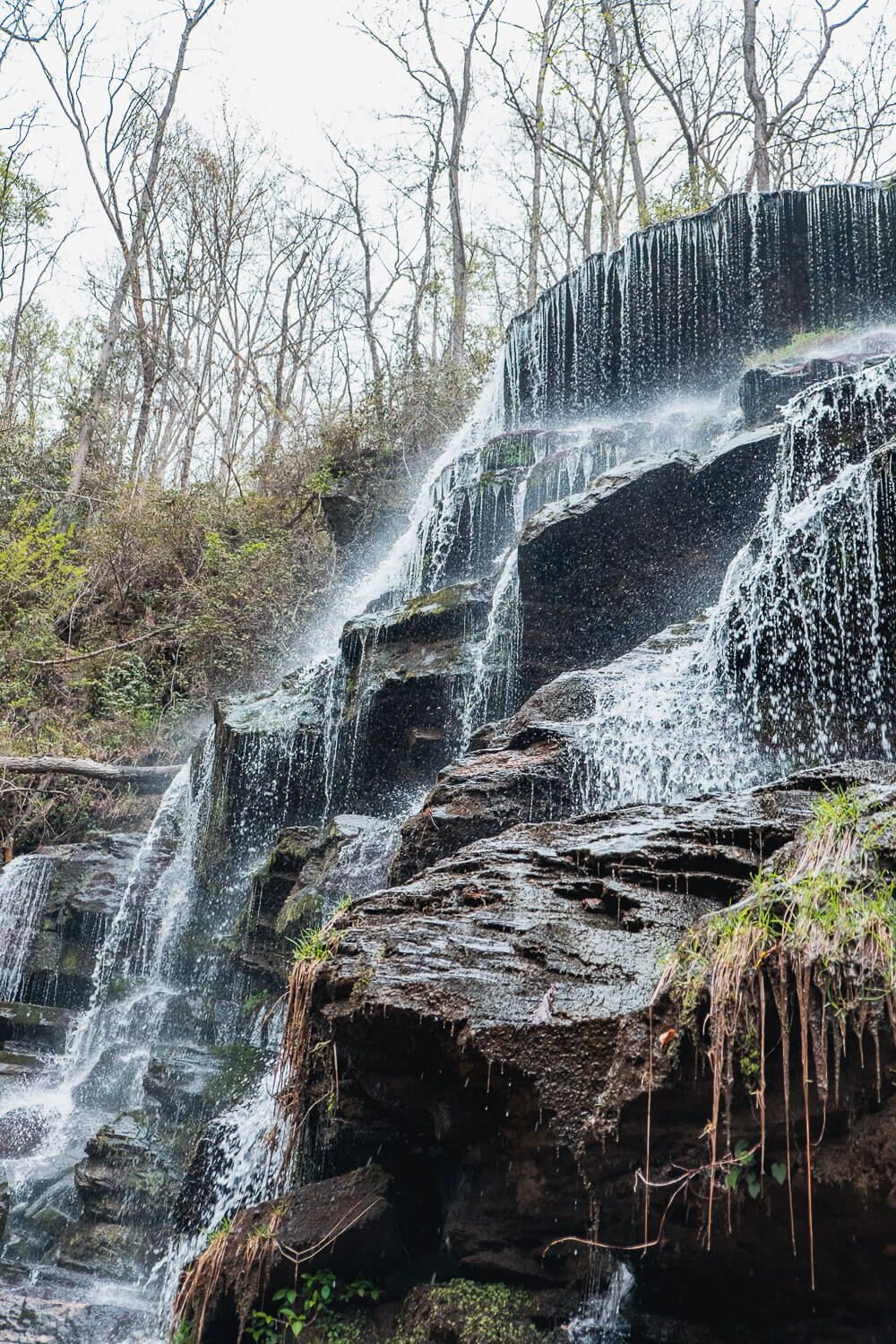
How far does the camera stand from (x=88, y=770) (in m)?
13.3

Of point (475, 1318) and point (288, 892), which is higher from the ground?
point (288, 892)

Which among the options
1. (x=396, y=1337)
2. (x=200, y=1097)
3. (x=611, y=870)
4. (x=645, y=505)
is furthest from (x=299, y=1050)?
(x=645, y=505)

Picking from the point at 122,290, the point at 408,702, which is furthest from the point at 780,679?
the point at 122,290

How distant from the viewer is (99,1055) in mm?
9086

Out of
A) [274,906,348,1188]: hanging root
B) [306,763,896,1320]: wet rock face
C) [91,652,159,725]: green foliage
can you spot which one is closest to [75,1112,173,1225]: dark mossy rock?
[274,906,348,1188]: hanging root

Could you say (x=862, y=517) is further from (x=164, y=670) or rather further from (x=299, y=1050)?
(x=164, y=670)

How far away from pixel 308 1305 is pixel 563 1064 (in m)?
1.76

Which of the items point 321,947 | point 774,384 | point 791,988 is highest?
point 774,384

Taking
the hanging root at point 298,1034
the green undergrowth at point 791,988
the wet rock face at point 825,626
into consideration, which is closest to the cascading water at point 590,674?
the wet rock face at point 825,626

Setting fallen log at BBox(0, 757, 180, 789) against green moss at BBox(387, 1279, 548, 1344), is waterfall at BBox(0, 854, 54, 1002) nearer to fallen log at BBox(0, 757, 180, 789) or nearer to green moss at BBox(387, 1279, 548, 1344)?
fallen log at BBox(0, 757, 180, 789)

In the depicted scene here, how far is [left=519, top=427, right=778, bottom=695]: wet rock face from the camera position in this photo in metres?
9.78

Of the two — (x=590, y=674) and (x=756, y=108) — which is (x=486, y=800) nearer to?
(x=590, y=674)

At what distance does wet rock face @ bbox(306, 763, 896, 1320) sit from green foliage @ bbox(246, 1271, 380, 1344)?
34 cm

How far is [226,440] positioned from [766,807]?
24.1m
